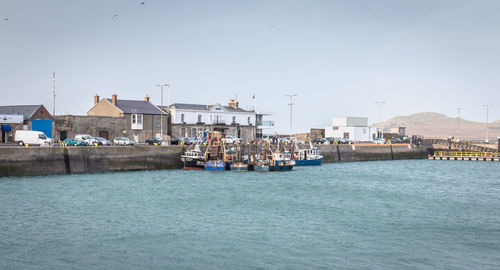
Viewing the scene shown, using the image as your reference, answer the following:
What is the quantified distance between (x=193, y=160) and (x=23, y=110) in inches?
1117

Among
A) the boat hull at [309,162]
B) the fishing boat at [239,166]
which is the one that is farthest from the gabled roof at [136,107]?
the fishing boat at [239,166]

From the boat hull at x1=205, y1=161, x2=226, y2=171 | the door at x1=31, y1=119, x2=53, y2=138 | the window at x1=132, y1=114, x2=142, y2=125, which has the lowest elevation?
the boat hull at x1=205, y1=161, x2=226, y2=171

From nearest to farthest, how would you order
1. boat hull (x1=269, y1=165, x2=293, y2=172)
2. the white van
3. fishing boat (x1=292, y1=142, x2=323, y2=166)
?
1. the white van
2. boat hull (x1=269, y1=165, x2=293, y2=172)
3. fishing boat (x1=292, y1=142, x2=323, y2=166)

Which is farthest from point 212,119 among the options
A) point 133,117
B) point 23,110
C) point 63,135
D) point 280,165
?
point 23,110

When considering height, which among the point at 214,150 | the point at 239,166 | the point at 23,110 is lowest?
the point at 239,166

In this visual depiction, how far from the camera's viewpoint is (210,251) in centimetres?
2481

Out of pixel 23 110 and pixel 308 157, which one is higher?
pixel 23 110

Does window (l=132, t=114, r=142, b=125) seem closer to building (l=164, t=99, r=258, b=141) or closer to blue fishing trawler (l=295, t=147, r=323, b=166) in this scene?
building (l=164, t=99, r=258, b=141)

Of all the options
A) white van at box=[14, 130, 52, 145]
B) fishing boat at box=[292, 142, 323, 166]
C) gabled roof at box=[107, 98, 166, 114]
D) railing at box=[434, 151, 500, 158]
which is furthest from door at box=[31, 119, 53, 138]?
railing at box=[434, 151, 500, 158]

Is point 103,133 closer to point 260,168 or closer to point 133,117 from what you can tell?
point 133,117

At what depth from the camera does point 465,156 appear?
10525 cm

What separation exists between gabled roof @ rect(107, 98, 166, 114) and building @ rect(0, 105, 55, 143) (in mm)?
12789

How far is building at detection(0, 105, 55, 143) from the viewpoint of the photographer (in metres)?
67.1

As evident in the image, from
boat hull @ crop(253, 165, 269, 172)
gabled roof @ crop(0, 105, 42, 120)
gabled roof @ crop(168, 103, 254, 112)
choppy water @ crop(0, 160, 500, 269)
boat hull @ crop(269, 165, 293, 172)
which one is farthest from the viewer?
gabled roof @ crop(168, 103, 254, 112)
